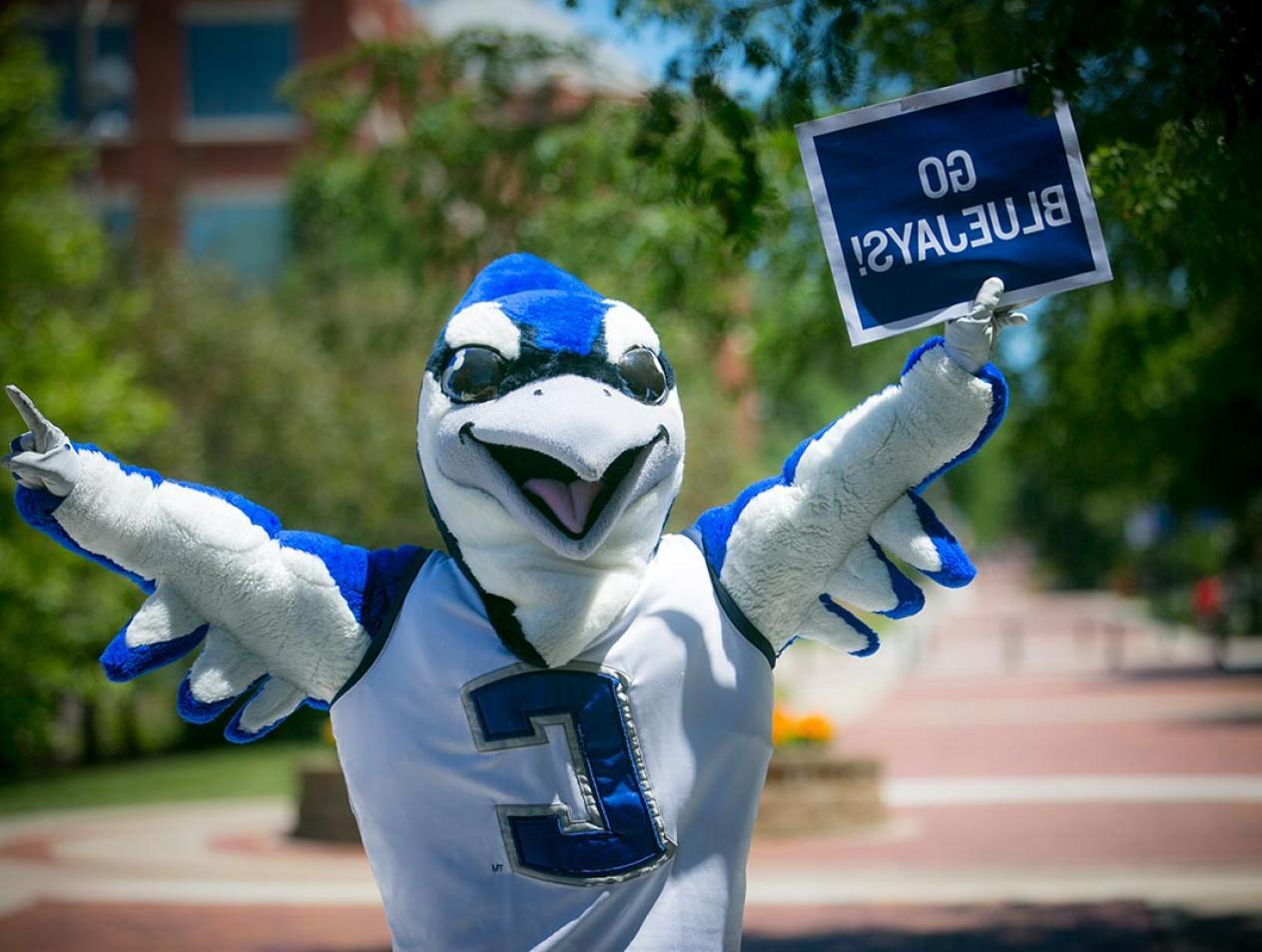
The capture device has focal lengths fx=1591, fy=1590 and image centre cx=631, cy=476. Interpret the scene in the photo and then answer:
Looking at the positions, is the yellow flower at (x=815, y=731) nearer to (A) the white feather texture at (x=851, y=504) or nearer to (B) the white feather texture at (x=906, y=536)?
(A) the white feather texture at (x=851, y=504)

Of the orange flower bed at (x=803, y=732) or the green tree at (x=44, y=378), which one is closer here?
the orange flower bed at (x=803, y=732)

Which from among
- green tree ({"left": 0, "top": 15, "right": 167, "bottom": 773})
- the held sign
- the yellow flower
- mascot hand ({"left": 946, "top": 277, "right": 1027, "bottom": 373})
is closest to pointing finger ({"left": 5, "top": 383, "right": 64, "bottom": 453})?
the held sign

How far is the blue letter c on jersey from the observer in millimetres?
3416

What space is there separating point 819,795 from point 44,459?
897 centimetres

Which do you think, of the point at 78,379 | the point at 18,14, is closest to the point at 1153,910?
the point at 78,379

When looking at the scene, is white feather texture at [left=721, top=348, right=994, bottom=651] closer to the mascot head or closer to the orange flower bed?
the mascot head

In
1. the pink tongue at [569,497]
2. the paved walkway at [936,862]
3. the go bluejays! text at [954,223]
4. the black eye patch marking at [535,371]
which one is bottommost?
the paved walkway at [936,862]

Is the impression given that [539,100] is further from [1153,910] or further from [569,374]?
[569,374]

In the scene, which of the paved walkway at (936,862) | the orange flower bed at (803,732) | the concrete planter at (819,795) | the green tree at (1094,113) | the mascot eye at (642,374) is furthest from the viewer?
the orange flower bed at (803,732)

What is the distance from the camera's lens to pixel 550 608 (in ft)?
11.2

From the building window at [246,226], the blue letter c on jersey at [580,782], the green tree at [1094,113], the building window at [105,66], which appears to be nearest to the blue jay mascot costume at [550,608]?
the blue letter c on jersey at [580,782]

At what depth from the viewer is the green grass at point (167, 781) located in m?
15.2

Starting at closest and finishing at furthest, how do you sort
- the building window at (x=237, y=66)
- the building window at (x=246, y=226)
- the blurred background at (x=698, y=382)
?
1. the blurred background at (x=698, y=382)
2. the building window at (x=246, y=226)
3. the building window at (x=237, y=66)

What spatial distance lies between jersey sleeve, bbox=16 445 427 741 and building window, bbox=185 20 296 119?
97.4 ft
